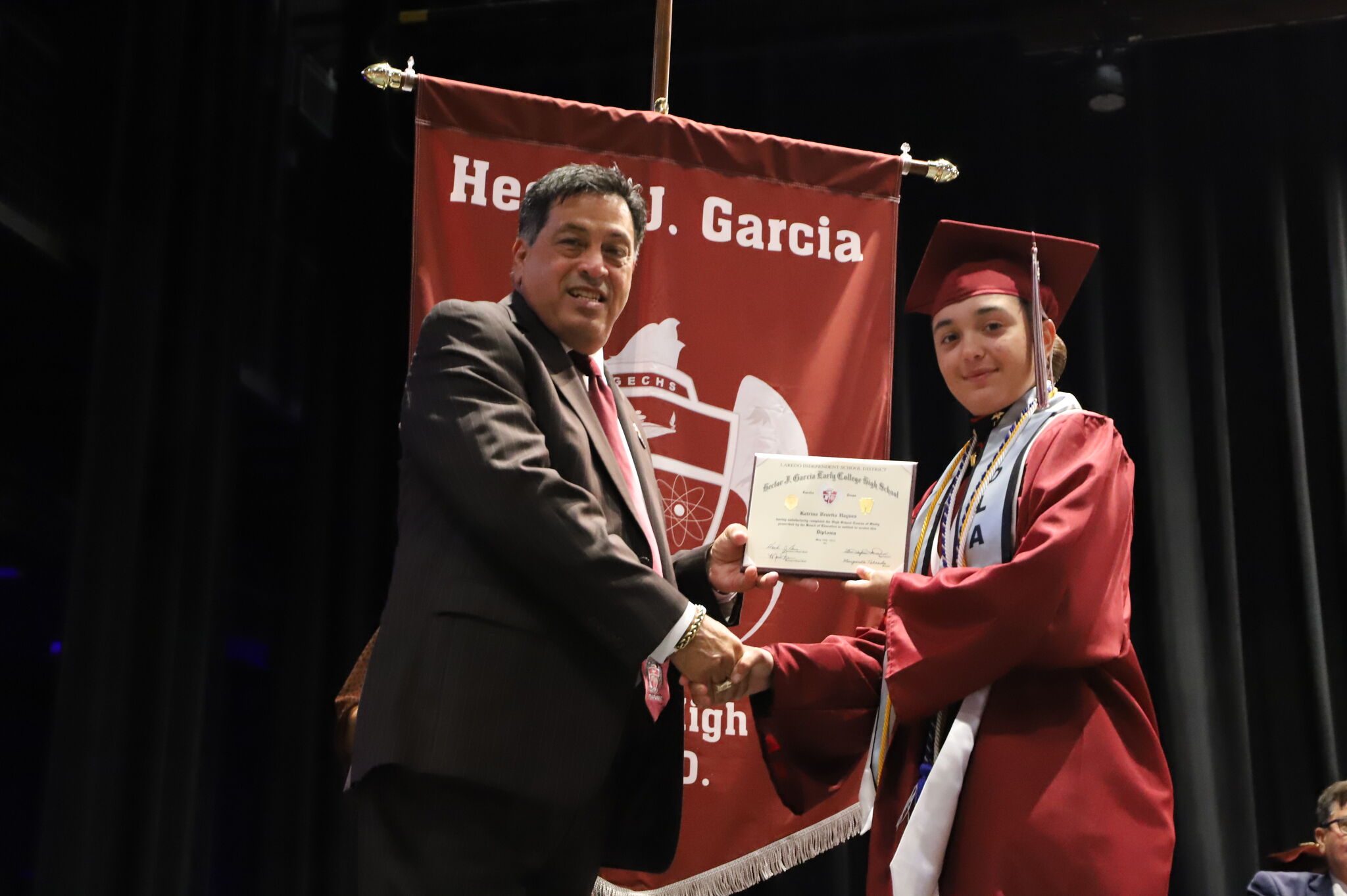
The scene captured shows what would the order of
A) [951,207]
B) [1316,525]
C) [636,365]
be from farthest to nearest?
[951,207] < [1316,525] < [636,365]

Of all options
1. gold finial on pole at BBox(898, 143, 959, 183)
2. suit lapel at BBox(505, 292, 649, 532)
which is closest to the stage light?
gold finial on pole at BBox(898, 143, 959, 183)

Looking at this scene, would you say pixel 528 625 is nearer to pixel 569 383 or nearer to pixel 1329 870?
pixel 569 383

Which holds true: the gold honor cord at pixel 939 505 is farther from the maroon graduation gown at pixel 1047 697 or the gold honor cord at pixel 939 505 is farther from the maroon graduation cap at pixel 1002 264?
the maroon graduation cap at pixel 1002 264

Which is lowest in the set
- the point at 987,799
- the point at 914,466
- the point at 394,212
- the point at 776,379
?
the point at 987,799

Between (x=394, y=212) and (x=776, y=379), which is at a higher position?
(x=394, y=212)

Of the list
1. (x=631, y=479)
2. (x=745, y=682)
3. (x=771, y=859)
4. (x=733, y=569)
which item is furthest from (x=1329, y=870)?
(x=631, y=479)

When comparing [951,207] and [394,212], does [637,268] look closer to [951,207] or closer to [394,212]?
[394,212]

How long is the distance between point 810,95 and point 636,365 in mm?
2246

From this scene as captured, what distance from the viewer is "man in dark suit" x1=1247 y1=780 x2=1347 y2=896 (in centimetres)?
398

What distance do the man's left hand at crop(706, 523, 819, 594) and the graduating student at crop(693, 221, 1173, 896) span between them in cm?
14

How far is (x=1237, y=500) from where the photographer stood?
15.3 feet

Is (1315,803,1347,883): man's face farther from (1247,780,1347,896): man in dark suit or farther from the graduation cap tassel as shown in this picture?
the graduation cap tassel

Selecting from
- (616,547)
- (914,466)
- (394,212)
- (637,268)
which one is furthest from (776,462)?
(394,212)
